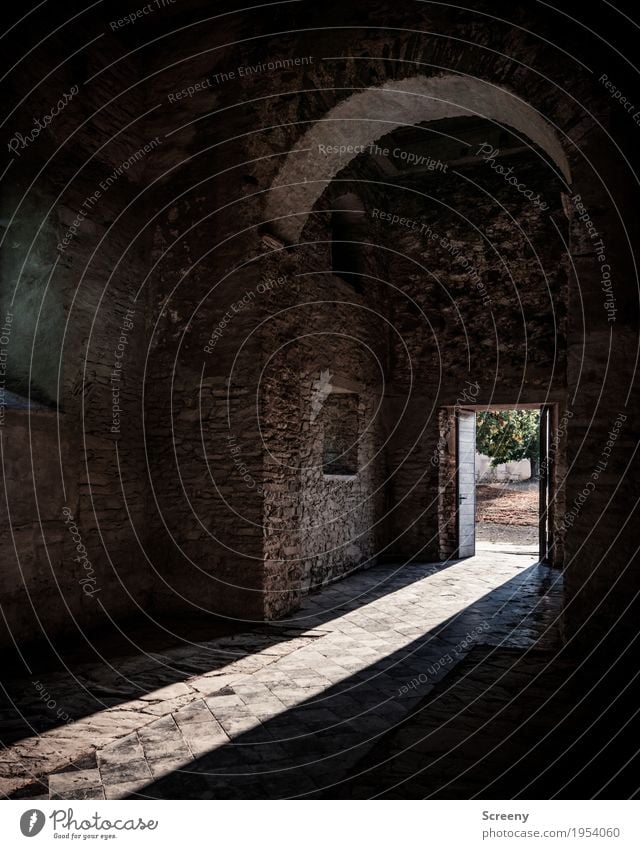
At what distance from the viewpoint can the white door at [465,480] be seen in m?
10.2

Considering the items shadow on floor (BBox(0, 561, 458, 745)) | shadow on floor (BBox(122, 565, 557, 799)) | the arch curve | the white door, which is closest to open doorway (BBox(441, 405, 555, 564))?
the white door

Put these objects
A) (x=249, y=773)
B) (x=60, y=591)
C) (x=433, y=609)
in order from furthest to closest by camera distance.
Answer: (x=433, y=609)
(x=60, y=591)
(x=249, y=773)

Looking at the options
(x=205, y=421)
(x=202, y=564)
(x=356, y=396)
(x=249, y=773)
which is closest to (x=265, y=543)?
(x=202, y=564)

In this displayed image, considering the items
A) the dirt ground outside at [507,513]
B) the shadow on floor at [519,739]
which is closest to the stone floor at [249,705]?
the shadow on floor at [519,739]

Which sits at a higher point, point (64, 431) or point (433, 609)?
point (64, 431)

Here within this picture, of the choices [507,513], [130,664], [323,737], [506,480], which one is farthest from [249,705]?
[506,480]

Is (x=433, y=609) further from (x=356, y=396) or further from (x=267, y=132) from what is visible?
(x=267, y=132)

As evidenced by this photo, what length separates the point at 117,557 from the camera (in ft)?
19.4

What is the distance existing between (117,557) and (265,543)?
1.47m
